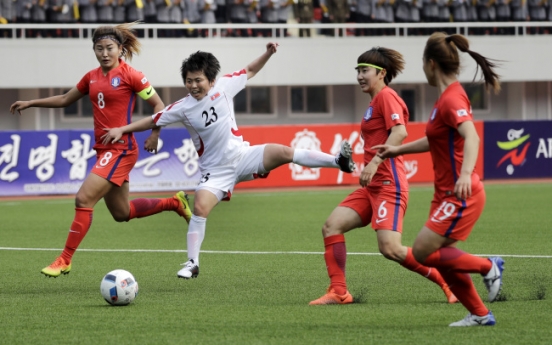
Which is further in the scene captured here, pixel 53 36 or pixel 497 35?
pixel 497 35

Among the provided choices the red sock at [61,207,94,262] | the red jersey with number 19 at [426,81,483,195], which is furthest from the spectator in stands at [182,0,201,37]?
the red jersey with number 19 at [426,81,483,195]

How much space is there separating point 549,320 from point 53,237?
8.59 m

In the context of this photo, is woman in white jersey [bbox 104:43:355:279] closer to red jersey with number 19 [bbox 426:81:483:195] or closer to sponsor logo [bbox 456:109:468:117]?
red jersey with number 19 [bbox 426:81:483:195]

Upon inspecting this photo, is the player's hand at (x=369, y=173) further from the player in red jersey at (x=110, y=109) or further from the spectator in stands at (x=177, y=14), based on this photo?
the spectator in stands at (x=177, y=14)

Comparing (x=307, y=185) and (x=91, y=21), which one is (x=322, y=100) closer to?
(x=91, y=21)

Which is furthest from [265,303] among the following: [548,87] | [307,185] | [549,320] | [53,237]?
[548,87]

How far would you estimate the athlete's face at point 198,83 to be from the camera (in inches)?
315

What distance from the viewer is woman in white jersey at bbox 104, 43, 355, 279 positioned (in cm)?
804

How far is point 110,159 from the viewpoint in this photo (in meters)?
8.93

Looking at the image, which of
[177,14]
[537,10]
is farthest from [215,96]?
[537,10]

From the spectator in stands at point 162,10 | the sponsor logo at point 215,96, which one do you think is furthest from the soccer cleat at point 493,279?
the spectator in stands at point 162,10

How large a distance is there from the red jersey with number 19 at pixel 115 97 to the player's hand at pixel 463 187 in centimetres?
409

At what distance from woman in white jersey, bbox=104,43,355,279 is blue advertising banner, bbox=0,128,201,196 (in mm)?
12794

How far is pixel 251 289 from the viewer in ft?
27.9
